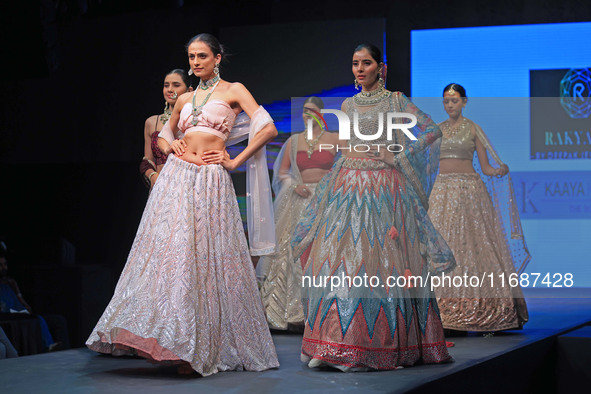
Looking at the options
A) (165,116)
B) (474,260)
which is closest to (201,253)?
(165,116)

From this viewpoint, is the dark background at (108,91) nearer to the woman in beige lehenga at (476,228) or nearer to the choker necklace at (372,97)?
the woman in beige lehenga at (476,228)

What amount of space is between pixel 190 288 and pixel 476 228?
248 centimetres

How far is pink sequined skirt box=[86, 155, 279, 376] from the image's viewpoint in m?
3.07

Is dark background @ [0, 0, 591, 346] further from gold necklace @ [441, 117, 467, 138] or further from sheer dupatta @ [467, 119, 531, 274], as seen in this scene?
sheer dupatta @ [467, 119, 531, 274]

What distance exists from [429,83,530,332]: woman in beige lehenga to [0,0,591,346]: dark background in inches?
53.6

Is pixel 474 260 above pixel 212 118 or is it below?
below

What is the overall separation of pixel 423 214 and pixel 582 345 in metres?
1.38

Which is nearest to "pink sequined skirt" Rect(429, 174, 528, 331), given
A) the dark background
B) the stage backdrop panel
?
the stage backdrop panel

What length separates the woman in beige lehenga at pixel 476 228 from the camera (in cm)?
489

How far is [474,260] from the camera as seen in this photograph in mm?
5008

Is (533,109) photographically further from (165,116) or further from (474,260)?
(165,116)

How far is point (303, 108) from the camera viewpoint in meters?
5.75

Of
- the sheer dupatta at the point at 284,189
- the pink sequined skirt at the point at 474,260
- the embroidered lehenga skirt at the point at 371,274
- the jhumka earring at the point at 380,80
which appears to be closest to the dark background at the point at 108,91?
the sheer dupatta at the point at 284,189

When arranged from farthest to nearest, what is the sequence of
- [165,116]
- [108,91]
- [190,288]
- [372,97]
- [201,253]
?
[108,91], [165,116], [372,97], [201,253], [190,288]
